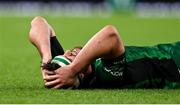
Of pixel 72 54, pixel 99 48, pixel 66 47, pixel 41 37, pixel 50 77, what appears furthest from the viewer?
pixel 66 47

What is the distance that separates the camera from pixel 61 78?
23.6 feet

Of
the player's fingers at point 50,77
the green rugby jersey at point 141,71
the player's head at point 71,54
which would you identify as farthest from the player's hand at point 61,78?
the green rugby jersey at point 141,71

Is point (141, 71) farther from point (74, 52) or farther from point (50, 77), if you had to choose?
point (50, 77)

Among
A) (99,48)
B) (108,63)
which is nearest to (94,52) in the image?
(99,48)

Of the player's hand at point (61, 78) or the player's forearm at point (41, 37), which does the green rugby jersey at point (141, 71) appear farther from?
the player's forearm at point (41, 37)

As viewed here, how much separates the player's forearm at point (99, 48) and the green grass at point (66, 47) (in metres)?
0.25

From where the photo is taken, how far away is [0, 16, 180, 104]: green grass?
6734mm

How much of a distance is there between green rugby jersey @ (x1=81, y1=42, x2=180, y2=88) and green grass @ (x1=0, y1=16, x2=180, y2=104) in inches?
4.9

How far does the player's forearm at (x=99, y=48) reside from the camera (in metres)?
7.05

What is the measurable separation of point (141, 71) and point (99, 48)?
527mm

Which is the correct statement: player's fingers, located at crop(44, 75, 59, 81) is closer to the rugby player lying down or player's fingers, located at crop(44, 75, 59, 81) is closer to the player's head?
the rugby player lying down

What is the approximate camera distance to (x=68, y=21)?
25047 mm

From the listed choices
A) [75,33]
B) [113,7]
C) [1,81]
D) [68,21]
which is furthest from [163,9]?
[1,81]

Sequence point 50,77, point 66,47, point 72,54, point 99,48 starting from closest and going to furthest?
point 99,48
point 50,77
point 72,54
point 66,47
